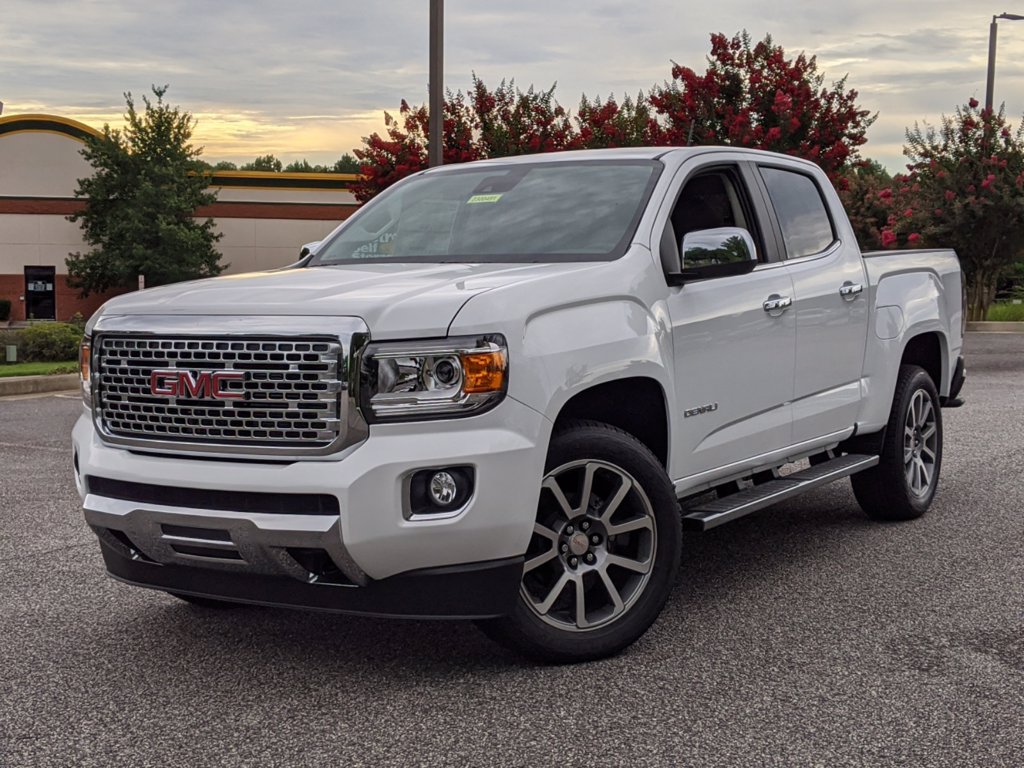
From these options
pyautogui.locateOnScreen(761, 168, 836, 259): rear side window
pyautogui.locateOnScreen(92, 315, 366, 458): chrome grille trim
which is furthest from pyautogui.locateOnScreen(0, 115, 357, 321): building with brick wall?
pyautogui.locateOnScreen(92, 315, 366, 458): chrome grille trim

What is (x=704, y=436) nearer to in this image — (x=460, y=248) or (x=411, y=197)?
(x=460, y=248)

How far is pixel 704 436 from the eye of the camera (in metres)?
5.42

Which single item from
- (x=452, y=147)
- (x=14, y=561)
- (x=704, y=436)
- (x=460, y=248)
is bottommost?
(x=14, y=561)

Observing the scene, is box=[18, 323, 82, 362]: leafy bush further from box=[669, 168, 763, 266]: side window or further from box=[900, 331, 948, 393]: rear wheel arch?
box=[669, 168, 763, 266]: side window

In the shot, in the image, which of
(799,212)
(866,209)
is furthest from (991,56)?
(799,212)

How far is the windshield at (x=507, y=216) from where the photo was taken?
5.44 meters

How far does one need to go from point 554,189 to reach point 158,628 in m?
2.55

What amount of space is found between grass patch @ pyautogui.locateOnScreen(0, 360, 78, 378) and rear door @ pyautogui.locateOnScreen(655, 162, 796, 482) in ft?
46.2

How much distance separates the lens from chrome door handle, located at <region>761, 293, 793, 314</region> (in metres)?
5.84

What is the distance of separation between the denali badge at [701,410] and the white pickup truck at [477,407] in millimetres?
15

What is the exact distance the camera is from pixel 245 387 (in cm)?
435

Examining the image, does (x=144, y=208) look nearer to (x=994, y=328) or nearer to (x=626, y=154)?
(x=994, y=328)

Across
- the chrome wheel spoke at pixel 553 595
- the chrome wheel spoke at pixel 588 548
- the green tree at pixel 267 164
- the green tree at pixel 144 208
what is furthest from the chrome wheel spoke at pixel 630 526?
the green tree at pixel 267 164

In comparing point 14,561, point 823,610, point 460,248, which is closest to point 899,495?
point 823,610
